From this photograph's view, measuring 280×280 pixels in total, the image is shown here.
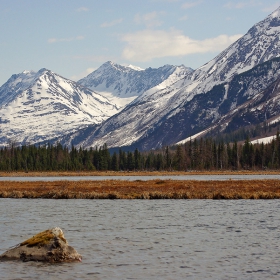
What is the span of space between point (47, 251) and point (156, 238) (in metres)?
10.4

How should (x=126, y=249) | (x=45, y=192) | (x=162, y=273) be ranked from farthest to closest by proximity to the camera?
(x=45, y=192) → (x=126, y=249) → (x=162, y=273)

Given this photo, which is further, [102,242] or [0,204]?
[0,204]

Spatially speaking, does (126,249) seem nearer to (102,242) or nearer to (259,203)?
(102,242)

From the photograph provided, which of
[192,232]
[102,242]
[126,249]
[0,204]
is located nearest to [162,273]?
[126,249]

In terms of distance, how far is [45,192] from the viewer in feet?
257

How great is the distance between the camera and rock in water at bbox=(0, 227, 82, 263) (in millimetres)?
30578

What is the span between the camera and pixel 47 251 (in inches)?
1206

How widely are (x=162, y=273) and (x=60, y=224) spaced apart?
814 inches

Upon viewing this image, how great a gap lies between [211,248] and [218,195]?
1504 inches

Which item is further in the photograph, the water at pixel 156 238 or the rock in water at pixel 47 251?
the rock in water at pixel 47 251

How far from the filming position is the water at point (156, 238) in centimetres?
2820

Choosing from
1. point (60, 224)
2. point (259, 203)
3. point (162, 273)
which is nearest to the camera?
point (162, 273)

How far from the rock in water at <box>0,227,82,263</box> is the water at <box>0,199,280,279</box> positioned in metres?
0.74

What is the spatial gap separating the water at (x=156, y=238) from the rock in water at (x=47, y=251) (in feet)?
2.43
